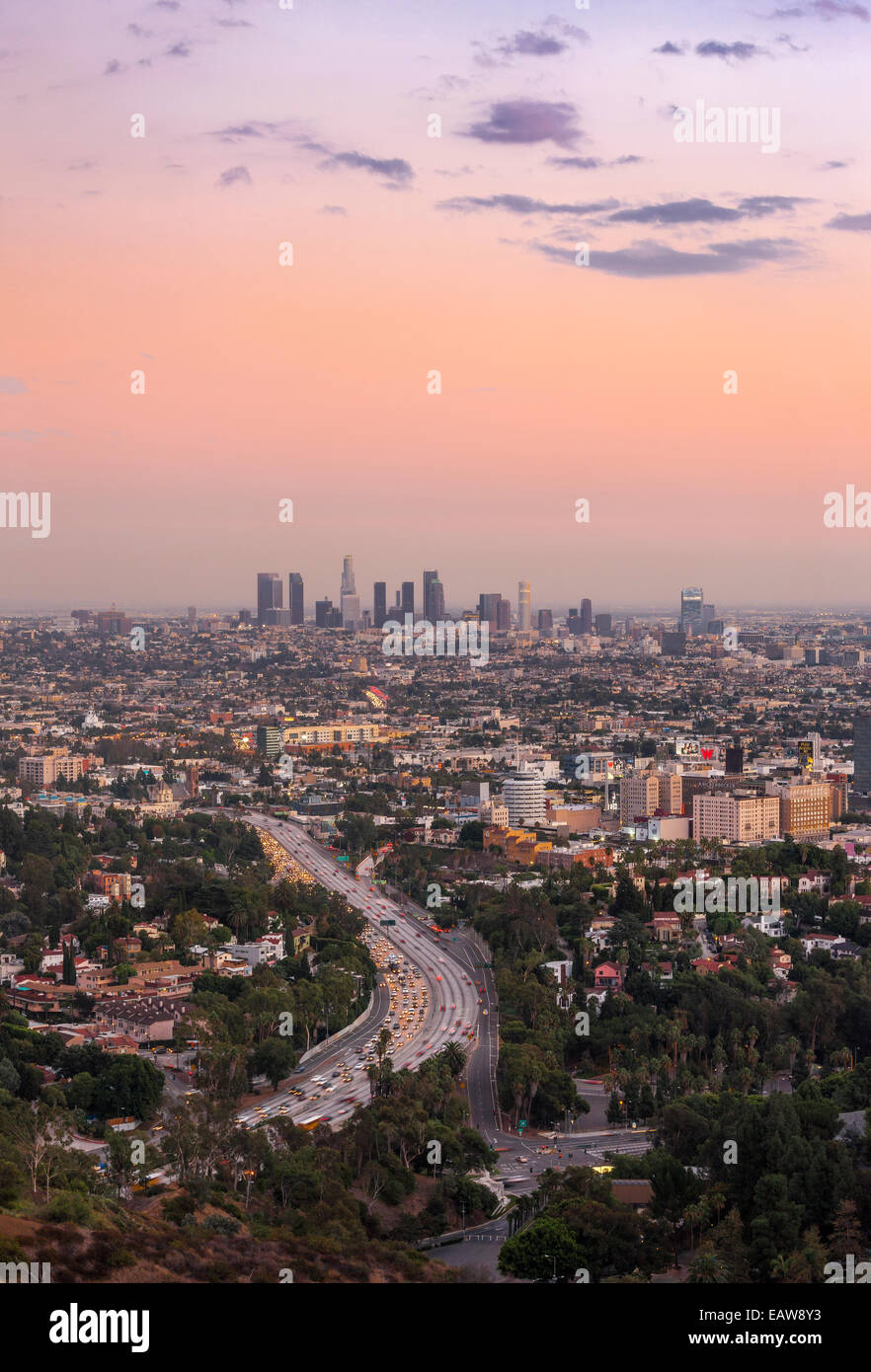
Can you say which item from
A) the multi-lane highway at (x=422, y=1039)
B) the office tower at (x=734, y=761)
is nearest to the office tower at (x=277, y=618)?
the office tower at (x=734, y=761)

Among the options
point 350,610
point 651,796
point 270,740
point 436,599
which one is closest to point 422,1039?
point 651,796

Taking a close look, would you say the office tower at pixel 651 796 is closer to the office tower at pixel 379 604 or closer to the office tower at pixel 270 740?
the office tower at pixel 270 740

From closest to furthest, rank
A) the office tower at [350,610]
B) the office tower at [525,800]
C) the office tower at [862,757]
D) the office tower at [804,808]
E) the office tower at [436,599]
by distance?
the office tower at [804,808]
the office tower at [525,800]
the office tower at [862,757]
the office tower at [436,599]
the office tower at [350,610]

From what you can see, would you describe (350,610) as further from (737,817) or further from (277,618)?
(737,817)

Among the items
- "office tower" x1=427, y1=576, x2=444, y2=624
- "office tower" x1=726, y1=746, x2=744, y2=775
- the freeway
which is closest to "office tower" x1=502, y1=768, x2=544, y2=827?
"office tower" x1=726, y1=746, x2=744, y2=775

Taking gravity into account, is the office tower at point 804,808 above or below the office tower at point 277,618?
below
